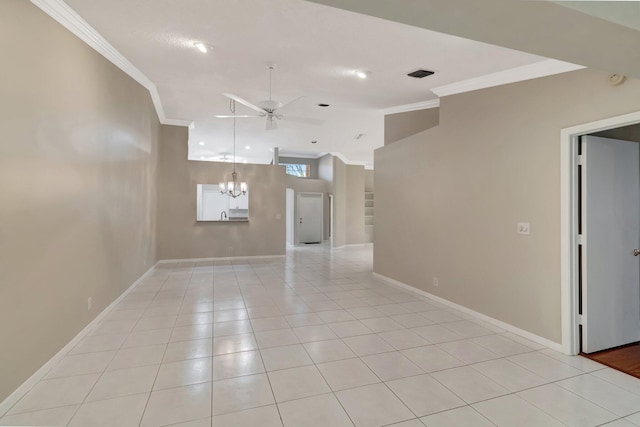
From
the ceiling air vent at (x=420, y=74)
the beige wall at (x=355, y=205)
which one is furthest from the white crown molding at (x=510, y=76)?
the beige wall at (x=355, y=205)

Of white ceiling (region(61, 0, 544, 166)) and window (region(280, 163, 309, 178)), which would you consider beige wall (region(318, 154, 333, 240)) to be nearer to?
window (region(280, 163, 309, 178))

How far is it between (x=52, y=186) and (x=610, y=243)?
5202 mm

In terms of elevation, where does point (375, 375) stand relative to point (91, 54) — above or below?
below

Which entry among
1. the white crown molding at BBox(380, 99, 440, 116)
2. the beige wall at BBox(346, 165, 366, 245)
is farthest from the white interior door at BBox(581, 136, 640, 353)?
the beige wall at BBox(346, 165, 366, 245)

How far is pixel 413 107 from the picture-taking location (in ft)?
17.9

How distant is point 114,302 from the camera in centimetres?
408

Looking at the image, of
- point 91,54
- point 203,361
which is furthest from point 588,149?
point 91,54

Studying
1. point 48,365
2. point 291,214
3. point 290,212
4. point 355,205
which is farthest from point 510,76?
point 290,212

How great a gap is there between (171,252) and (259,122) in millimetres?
3857

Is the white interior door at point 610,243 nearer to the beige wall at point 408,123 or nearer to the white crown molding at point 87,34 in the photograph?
the beige wall at point 408,123

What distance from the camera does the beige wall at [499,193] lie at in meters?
3.02

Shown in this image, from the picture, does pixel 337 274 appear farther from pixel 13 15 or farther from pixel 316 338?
pixel 13 15

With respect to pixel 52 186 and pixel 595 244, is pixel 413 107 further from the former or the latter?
pixel 52 186

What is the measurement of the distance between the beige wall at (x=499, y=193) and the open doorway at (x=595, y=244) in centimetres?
11
